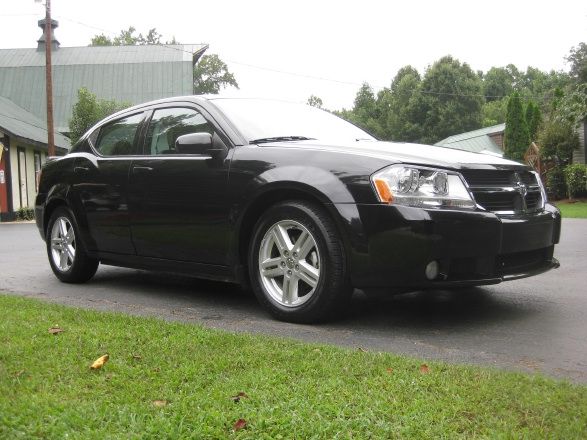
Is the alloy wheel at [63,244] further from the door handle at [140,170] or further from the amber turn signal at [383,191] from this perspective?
the amber turn signal at [383,191]

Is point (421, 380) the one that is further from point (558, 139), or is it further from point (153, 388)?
point (558, 139)

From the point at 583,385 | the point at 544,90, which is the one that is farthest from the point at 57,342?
the point at 544,90

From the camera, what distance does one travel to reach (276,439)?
2.35m

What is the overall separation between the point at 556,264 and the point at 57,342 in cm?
330

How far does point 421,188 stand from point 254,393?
1.84m

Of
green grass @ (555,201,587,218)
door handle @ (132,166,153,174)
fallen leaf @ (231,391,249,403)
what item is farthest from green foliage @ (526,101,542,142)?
fallen leaf @ (231,391,249,403)

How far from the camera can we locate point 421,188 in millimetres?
4094

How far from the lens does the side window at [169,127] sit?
17.1 ft

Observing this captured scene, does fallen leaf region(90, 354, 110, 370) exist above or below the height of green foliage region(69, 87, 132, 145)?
below

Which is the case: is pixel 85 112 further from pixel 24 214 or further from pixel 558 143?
pixel 558 143

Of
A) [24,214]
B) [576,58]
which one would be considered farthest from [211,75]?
[24,214]

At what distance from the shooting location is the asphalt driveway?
3721 millimetres

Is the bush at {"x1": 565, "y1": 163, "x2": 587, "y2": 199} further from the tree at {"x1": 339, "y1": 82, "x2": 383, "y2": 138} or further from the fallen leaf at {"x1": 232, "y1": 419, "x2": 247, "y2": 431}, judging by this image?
the tree at {"x1": 339, "y1": 82, "x2": 383, "y2": 138}

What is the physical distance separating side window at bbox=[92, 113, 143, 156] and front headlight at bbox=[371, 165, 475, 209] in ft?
8.20
